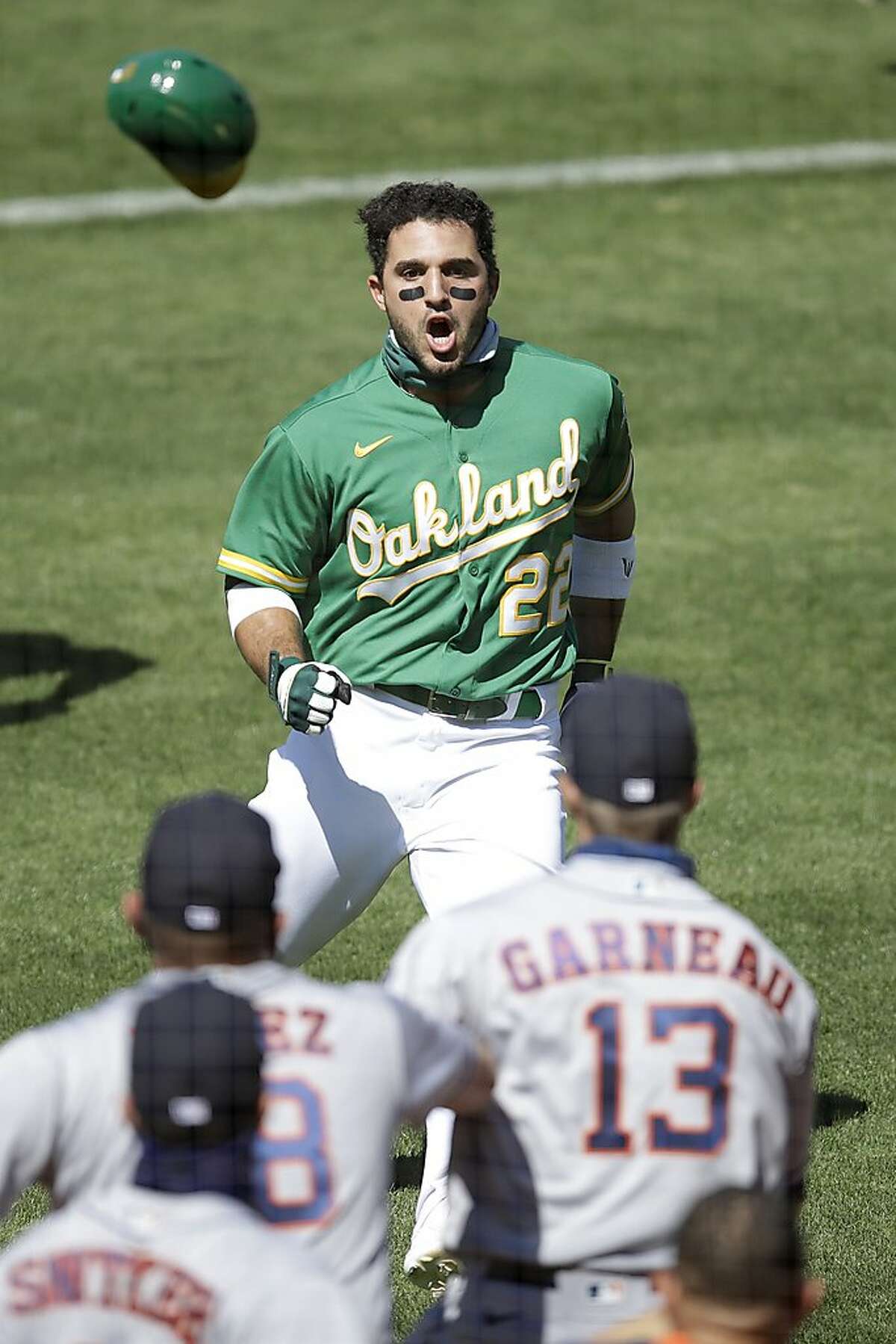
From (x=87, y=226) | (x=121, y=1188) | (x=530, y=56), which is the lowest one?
(x=121, y=1188)

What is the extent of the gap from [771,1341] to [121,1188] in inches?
38.0

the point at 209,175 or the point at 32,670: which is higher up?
the point at 209,175

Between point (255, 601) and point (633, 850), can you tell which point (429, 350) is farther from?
point (633, 850)

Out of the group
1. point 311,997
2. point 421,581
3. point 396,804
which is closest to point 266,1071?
point 311,997

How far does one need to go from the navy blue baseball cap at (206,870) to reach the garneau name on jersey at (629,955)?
17.0 inches

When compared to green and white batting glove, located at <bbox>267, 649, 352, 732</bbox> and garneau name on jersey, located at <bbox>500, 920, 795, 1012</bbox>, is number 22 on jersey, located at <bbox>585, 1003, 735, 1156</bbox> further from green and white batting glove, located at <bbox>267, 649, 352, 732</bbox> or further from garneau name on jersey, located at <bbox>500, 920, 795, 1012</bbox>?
green and white batting glove, located at <bbox>267, 649, 352, 732</bbox>

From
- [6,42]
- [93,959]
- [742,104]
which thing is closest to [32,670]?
[93,959]

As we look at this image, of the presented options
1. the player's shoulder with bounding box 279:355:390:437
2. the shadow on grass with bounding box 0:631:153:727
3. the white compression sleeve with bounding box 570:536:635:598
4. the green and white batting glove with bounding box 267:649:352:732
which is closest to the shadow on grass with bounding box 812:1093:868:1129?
the white compression sleeve with bounding box 570:536:635:598

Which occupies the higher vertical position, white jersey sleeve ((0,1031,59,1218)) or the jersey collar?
the jersey collar

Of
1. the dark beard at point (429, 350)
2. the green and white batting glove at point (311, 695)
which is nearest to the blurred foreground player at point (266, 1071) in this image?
the green and white batting glove at point (311, 695)

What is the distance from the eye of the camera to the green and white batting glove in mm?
4977

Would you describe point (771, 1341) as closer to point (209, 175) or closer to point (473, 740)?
point (473, 740)

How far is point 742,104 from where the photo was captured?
25.3 meters

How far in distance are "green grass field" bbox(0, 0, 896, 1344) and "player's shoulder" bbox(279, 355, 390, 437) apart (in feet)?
6.93
